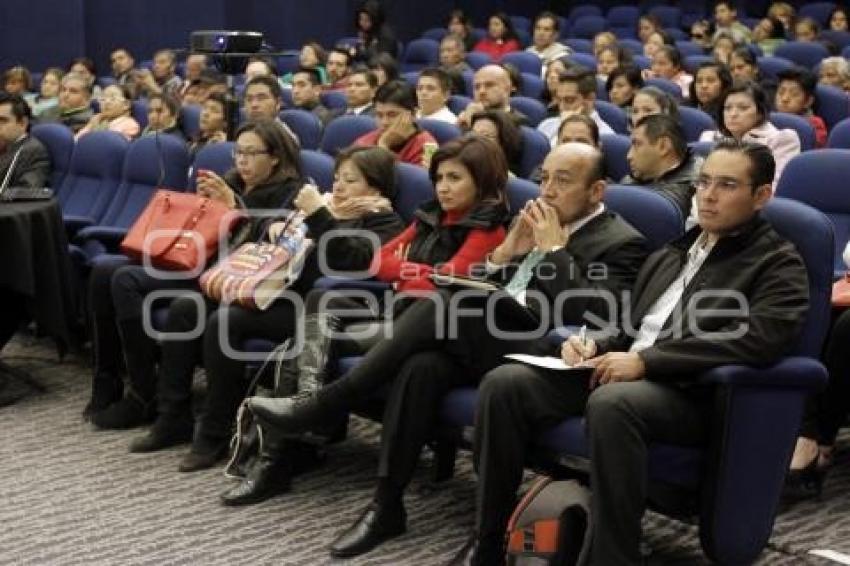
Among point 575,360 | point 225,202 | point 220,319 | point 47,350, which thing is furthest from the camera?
point 47,350

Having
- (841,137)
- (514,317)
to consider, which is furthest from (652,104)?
(514,317)

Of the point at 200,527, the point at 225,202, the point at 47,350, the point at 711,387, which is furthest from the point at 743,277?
the point at 47,350

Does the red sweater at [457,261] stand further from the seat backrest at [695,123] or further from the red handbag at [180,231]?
the seat backrest at [695,123]

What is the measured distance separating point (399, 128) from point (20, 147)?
1560 mm

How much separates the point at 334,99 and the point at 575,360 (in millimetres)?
4482

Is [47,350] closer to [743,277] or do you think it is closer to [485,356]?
[485,356]

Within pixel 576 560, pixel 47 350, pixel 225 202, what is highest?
pixel 225 202

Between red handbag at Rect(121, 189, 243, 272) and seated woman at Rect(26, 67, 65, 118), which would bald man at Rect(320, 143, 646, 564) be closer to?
red handbag at Rect(121, 189, 243, 272)

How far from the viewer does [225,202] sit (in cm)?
377

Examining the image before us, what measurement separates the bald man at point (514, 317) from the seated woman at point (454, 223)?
0.18 metres

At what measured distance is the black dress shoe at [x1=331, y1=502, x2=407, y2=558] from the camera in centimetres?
286

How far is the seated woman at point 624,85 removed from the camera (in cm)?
584

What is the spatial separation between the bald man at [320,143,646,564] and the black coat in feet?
0.91

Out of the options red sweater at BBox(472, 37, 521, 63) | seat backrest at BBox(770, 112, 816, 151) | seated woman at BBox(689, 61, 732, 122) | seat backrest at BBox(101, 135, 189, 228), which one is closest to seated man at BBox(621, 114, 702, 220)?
seat backrest at BBox(770, 112, 816, 151)
